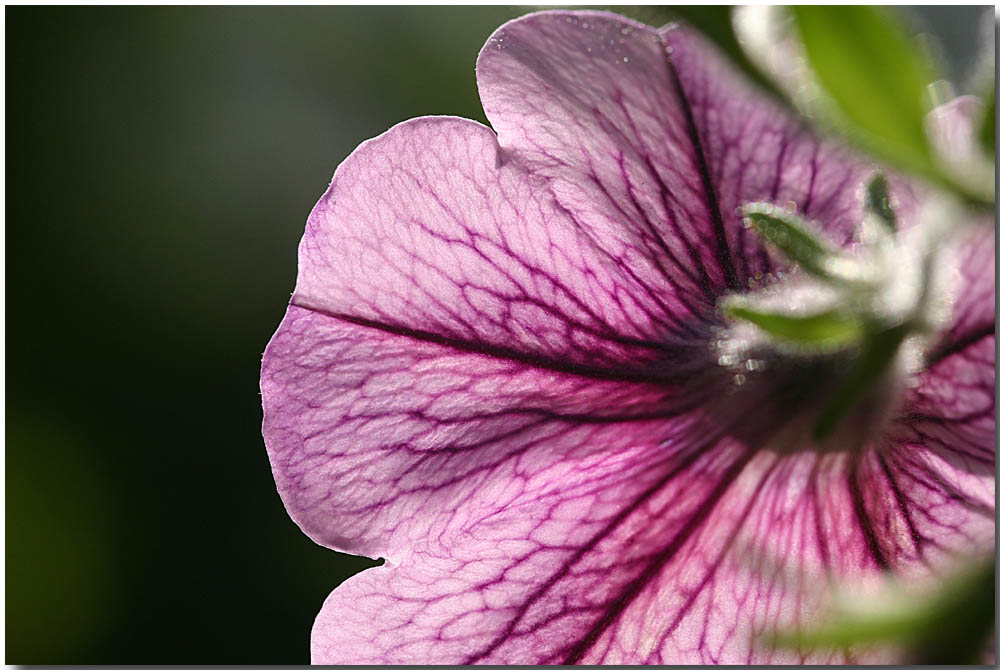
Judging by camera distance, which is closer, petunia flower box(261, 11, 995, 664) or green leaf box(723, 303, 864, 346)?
green leaf box(723, 303, 864, 346)

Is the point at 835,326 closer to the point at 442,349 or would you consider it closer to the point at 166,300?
the point at 442,349

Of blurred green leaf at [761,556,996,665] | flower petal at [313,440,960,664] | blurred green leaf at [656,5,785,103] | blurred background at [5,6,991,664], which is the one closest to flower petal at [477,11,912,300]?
flower petal at [313,440,960,664]

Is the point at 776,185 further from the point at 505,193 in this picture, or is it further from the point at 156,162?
the point at 156,162

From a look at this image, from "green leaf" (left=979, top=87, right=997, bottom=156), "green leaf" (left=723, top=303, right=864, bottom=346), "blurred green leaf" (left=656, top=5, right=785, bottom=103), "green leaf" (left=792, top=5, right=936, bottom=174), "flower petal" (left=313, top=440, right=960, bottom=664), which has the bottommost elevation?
"flower petal" (left=313, top=440, right=960, bottom=664)

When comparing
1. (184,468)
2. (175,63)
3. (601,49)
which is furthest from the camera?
(184,468)

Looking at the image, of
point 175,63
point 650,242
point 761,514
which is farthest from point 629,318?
point 175,63

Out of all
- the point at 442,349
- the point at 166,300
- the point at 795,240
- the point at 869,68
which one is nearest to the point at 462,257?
the point at 442,349

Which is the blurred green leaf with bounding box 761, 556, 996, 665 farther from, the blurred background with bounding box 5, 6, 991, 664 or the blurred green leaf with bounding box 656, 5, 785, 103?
the blurred background with bounding box 5, 6, 991, 664
